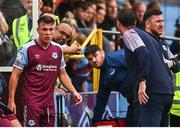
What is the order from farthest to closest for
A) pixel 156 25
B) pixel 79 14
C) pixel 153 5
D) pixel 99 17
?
pixel 153 5
pixel 99 17
pixel 79 14
pixel 156 25

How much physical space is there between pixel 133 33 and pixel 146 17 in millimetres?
394

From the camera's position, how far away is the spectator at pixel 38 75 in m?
9.92

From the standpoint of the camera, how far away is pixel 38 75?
9.95 metres

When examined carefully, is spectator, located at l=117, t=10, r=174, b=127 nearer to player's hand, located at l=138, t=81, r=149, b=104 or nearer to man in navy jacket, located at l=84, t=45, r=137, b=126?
player's hand, located at l=138, t=81, r=149, b=104

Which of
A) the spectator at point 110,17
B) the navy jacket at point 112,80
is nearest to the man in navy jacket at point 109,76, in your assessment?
the navy jacket at point 112,80

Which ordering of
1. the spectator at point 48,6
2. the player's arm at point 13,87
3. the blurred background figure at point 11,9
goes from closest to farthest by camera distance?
the player's arm at point 13,87 < the blurred background figure at point 11,9 < the spectator at point 48,6

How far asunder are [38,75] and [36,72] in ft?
0.15

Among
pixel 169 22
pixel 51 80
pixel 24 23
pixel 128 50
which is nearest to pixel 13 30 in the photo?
pixel 24 23

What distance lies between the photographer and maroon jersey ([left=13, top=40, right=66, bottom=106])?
994 centimetres

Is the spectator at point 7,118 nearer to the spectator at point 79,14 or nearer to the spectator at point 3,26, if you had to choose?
Answer: the spectator at point 3,26

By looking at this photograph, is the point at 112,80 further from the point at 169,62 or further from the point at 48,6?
the point at 48,6

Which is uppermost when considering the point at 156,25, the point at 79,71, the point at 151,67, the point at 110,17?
→ the point at 156,25

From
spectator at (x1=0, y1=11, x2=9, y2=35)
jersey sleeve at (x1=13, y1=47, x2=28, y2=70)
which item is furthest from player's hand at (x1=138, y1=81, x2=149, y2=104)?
spectator at (x1=0, y1=11, x2=9, y2=35)

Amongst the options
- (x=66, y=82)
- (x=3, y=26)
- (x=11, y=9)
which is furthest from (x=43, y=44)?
(x=11, y=9)
